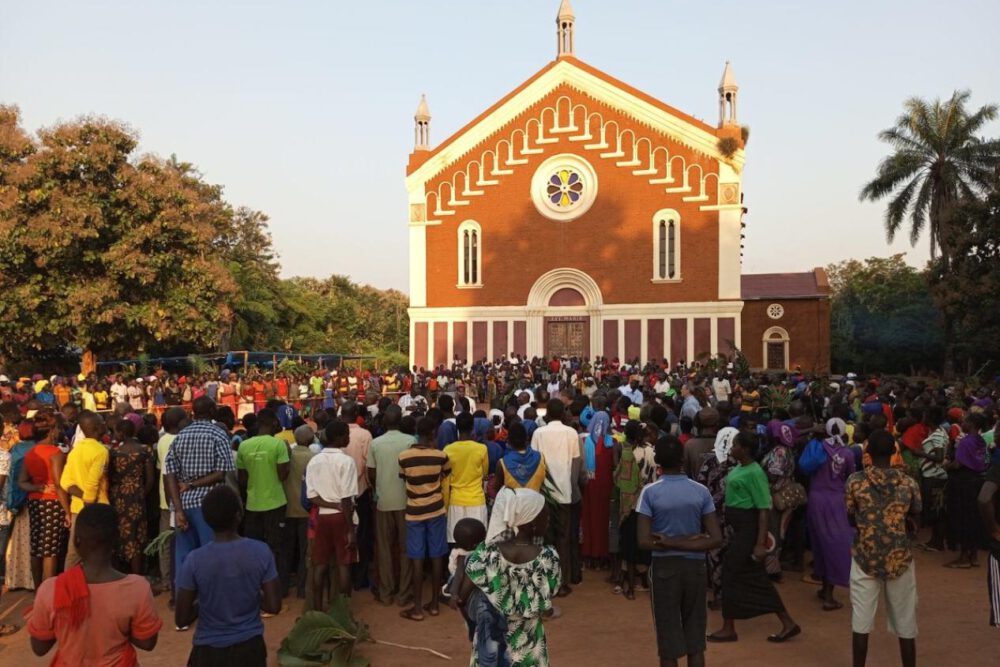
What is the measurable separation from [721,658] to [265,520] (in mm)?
3856

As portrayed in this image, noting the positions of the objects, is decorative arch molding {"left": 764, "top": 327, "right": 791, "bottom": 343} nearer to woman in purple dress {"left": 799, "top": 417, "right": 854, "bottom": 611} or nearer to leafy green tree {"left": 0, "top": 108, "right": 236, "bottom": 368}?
leafy green tree {"left": 0, "top": 108, "right": 236, "bottom": 368}

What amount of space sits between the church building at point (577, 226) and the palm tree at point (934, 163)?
677 centimetres

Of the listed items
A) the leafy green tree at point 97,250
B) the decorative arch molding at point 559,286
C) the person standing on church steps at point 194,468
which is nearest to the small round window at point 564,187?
the decorative arch molding at point 559,286

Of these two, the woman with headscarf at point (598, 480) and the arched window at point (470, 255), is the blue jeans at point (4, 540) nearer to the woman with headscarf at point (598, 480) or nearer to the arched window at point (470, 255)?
the woman with headscarf at point (598, 480)

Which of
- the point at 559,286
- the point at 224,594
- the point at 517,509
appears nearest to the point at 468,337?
the point at 559,286

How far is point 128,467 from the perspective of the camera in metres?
6.98

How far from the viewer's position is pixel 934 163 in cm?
3209

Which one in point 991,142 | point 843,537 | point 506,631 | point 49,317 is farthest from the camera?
point 991,142

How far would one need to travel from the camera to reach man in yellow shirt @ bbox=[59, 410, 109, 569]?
6.54 meters

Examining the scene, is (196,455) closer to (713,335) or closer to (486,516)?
(486,516)

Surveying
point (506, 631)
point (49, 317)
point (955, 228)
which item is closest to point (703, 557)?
point (506, 631)

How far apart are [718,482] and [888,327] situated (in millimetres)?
32035

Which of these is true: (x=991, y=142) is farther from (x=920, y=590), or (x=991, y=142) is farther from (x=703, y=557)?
(x=703, y=557)

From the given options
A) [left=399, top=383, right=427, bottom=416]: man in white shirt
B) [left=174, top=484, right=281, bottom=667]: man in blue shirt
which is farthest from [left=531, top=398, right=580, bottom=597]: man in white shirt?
[left=174, top=484, right=281, bottom=667]: man in blue shirt
